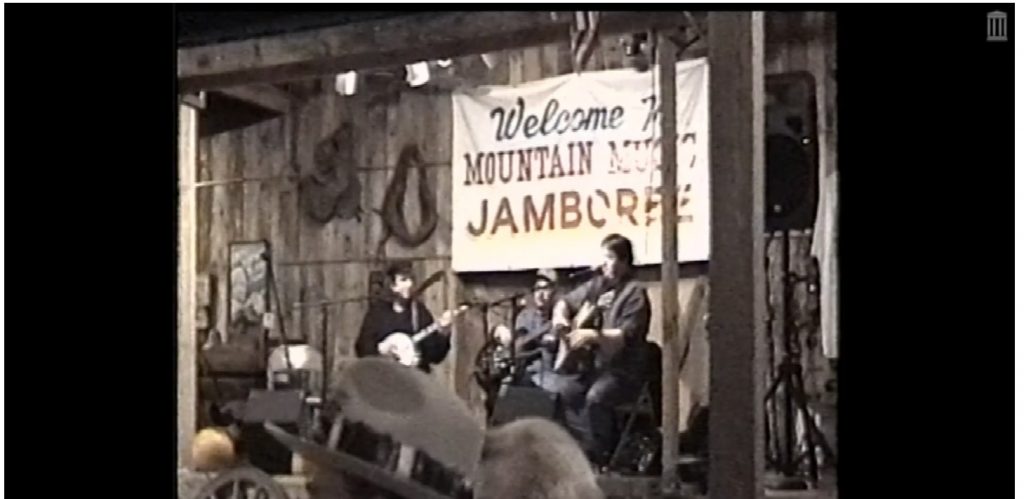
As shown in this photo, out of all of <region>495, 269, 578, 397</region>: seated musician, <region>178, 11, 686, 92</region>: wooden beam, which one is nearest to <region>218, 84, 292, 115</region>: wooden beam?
<region>178, 11, 686, 92</region>: wooden beam

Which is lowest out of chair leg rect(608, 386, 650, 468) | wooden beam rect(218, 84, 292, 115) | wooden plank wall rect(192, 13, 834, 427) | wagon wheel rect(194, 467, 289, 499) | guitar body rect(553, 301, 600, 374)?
wagon wheel rect(194, 467, 289, 499)

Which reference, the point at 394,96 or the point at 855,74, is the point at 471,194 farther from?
the point at 855,74

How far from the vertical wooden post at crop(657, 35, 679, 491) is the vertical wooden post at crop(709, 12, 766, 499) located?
3 cm

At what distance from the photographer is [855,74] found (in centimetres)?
120

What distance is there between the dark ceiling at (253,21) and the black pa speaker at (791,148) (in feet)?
1.10

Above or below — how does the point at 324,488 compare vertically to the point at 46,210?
below

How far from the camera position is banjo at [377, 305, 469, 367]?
4.06ft

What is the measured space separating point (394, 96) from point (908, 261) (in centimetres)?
47

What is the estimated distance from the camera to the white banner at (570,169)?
1.21m

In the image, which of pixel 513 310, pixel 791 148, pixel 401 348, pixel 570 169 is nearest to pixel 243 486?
pixel 401 348

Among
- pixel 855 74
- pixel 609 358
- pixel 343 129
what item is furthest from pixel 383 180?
pixel 855 74

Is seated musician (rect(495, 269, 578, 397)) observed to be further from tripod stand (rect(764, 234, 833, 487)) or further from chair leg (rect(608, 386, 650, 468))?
tripod stand (rect(764, 234, 833, 487))

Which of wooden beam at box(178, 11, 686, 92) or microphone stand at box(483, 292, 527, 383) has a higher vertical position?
wooden beam at box(178, 11, 686, 92)

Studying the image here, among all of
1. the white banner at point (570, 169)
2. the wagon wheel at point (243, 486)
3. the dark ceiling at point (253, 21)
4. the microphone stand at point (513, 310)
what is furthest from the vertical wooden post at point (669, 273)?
the wagon wheel at point (243, 486)
